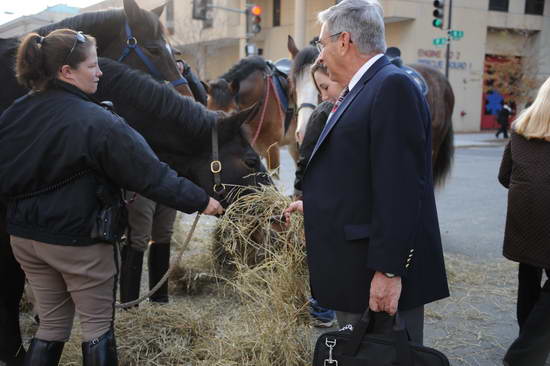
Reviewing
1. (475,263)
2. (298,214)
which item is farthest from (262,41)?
(298,214)

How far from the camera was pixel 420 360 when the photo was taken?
1850 mm

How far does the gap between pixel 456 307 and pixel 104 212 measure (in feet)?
10.7

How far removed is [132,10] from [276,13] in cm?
3019

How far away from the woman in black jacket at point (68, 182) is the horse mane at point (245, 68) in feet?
12.6

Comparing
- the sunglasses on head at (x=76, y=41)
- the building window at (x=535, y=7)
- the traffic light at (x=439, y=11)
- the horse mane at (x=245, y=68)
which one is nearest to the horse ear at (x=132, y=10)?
the sunglasses on head at (x=76, y=41)

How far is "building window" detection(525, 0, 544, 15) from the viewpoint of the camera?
29869 mm

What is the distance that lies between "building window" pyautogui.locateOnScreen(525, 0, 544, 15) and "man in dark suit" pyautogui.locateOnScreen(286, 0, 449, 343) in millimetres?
32944

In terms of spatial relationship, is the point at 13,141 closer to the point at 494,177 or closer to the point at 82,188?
the point at 82,188

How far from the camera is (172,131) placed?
305cm

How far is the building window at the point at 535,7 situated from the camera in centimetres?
2987

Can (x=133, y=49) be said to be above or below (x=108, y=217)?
above

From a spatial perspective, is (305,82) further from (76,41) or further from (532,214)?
(76,41)

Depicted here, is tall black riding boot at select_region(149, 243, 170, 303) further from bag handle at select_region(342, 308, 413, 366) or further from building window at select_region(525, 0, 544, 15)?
building window at select_region(525, 0, 544, 15)

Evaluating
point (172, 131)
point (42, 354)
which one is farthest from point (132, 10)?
point (42, 354)
